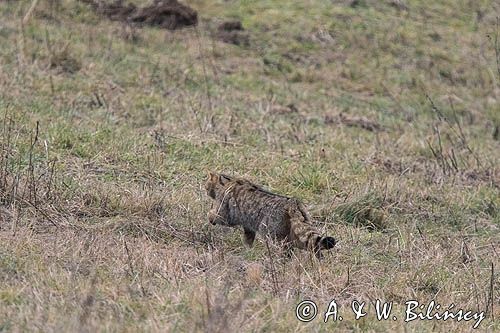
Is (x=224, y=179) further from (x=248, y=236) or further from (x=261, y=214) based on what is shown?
(x=261, y=214)

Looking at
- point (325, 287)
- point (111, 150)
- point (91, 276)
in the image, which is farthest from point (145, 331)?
point (111, 150)

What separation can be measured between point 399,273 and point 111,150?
11.0 feet

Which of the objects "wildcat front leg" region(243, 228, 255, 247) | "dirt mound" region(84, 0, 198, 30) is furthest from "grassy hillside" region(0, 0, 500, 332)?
"dirt mound" region(84, 0, 198, 30)

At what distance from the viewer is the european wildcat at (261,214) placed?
20.7ft

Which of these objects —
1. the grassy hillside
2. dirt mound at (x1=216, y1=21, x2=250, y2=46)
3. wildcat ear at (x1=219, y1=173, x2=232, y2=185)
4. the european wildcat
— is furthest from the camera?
dirt mound at (x1=216, y1=21, x2=250, y2=46)

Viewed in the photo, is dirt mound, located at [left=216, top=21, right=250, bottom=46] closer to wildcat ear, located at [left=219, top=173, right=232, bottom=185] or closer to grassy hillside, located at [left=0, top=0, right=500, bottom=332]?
grassy hillside, located at [left=0, top=0, right=500, bottom=332]

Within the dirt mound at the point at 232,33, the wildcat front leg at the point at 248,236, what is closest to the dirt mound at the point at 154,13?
the dirt mound at the point at 232,33

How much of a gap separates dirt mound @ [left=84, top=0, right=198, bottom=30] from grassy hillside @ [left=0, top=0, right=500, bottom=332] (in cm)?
27

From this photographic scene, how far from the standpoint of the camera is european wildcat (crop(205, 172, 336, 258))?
631 centimetres

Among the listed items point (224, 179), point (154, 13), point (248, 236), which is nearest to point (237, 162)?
point (224, 179)

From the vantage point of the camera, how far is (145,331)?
187 inches

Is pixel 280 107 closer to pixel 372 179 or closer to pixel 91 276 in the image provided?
pixel 372 179

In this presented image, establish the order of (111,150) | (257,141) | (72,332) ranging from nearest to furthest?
(72,332) → (111,150) → (257,141)

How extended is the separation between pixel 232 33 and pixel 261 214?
9617 mm
